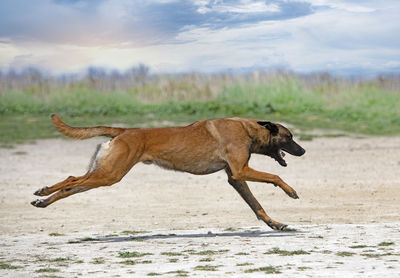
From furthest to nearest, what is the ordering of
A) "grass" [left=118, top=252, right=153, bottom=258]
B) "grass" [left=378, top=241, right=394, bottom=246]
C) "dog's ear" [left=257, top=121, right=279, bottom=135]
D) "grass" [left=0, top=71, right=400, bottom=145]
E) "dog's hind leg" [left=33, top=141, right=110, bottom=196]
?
"grass" [left=0, top=71, right=400, bottom=145], "dog's ear" [left=257, top=121, right=279, bottom=135], "dog's hind leg" [left=33, top=141, right=110, bottom=196], "grass" [left=378, top=241, right=394, bottom=246], "grass" [left=118, top=252, right=153, bottom=258]

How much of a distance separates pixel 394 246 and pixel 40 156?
11.8 metres

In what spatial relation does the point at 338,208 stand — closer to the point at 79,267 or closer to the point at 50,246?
the point at 50,246

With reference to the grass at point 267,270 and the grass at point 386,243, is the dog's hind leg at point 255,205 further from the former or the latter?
the grass at point 267,270

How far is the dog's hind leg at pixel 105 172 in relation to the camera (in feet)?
27.3

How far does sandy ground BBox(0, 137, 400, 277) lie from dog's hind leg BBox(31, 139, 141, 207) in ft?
1.93

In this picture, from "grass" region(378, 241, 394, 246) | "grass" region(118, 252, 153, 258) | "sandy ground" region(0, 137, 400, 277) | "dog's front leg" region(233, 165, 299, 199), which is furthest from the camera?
"dog's front leg" region(233, 165, 299, 199)

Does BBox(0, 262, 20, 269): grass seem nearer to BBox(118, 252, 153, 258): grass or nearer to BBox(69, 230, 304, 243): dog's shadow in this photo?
BBox(118, 252, 153, 258): grass

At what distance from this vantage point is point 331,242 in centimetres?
796

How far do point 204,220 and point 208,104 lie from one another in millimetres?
13245

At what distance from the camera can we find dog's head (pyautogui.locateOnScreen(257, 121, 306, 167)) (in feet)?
30.3

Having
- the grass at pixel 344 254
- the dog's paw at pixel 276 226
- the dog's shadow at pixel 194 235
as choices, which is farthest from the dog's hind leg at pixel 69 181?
the grass at pixel 344 254

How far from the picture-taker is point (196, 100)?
26.1 meters

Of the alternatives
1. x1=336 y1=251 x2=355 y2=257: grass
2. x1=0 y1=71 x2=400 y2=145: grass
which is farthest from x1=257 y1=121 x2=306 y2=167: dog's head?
x1=0 y1=71 x2=400 y2=145: grass

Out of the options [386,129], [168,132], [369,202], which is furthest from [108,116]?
[168,132]
